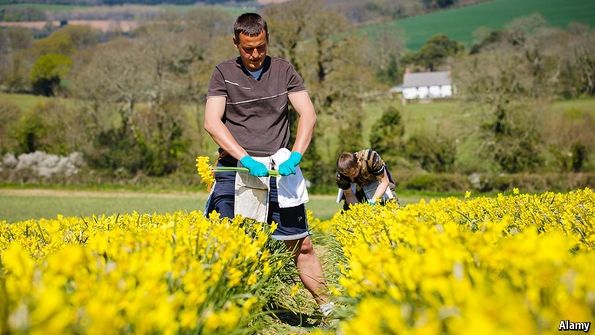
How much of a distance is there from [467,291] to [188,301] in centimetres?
125

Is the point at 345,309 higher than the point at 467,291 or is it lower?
lower

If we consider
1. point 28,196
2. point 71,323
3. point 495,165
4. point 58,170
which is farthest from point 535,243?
point 58,170

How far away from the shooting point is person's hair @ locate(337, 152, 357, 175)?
746 centimetres

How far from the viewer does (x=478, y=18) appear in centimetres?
8656

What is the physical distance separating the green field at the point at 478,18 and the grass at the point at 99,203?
4768cm

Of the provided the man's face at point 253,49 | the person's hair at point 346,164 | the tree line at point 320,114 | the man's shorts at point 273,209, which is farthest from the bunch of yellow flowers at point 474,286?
the tree line at point 320,114

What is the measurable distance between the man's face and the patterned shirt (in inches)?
107

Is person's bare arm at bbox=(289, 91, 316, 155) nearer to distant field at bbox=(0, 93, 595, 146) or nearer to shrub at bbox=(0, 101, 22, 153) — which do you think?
distant field at bbox=(0, 93, 595, 146)

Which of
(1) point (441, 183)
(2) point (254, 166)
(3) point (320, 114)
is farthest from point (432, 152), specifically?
(2) point (254, 166)

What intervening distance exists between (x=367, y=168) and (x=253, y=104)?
2881mm

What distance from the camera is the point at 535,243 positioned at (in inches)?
80.6

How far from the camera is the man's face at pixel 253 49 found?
488cm

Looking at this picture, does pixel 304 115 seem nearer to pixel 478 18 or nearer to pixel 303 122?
pixel 303 122

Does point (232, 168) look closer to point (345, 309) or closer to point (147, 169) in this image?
point (345, 309)
